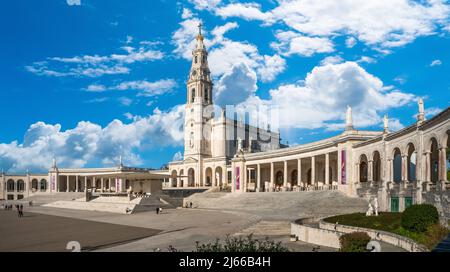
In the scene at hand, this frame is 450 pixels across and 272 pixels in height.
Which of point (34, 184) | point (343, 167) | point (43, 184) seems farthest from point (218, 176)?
point (34, 184)

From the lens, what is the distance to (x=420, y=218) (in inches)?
769

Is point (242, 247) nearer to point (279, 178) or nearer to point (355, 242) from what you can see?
point (355, 242)

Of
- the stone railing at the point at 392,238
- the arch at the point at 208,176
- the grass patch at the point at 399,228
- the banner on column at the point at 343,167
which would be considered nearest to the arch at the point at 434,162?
the banner on column at the point at 343,167

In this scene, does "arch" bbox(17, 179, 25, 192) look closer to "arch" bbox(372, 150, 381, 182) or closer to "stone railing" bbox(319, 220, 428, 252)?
"arch" bbox(372, 150, 381, 182)

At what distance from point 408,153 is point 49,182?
10230 centimetres

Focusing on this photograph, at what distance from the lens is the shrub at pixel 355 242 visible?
16328 millimetres

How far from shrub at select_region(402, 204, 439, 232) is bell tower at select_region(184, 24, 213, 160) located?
78.6 metres

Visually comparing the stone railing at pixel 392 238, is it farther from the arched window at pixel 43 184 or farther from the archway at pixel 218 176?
the arched window at pixel 43 184

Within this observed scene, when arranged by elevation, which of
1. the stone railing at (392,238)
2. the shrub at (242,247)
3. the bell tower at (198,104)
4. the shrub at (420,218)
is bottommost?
the stone railing at (392,238)

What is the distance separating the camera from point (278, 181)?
84500mm

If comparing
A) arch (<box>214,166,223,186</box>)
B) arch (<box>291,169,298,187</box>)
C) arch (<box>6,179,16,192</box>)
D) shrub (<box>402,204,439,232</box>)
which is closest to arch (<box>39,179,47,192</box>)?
arch (<box>6,179,16,192</box>)

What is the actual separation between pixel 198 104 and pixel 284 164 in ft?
113

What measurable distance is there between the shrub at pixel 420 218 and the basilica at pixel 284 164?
8.45m

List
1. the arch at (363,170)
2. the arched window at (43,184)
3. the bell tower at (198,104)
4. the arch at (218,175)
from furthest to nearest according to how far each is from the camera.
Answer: the arched window at (43,184) < the bell tower at (198,104) < the arch at (218,175) < the arch at (363,170)
